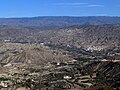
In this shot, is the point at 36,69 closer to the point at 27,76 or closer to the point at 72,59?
the point at 27,76

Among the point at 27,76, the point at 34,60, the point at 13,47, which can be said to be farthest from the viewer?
the point at 13,47

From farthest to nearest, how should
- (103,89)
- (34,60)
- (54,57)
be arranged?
1. (54,57)
2. (34,60)
3. (103,89)

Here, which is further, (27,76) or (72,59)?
(72,59)

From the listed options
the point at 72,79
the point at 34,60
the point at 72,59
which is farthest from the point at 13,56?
→ the point at 72,79

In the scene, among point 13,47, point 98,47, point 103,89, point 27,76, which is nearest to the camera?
point 103,89

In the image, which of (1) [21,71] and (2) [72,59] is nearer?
(1) [21,71]

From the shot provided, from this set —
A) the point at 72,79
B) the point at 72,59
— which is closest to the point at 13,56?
the point at 72,59

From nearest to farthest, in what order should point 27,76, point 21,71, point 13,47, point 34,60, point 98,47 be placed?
point 27,76 → point 21,71 → point 34,60 → point 13,47 → point 98,47

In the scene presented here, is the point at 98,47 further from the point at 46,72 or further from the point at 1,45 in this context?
the point at 46,72
